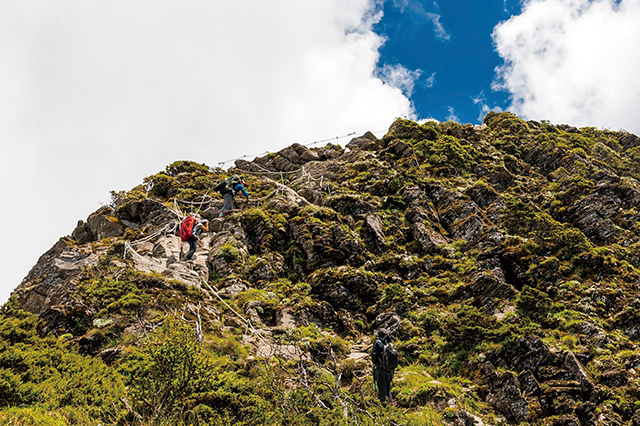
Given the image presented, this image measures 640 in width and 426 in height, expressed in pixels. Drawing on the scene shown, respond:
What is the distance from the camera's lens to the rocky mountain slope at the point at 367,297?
338 inches

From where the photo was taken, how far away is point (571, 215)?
20.7 m

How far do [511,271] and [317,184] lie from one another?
14.5m

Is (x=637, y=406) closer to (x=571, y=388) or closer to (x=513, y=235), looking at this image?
(x=571, y=388)

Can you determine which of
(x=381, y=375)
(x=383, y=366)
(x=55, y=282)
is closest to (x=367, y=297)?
(x=381, y=375)

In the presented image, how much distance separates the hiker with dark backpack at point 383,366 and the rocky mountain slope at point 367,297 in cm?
69

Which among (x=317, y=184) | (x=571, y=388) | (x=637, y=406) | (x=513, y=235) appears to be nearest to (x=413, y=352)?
(x=571, y=388)

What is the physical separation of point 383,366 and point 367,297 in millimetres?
6935

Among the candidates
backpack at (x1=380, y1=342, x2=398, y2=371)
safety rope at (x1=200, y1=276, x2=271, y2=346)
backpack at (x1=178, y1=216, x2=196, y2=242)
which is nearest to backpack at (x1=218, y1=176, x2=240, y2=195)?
backpack at (x1=178, y1=216, x2=196, y2=242)

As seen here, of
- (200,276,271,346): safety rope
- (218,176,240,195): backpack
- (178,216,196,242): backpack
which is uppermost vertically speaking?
(218,176,240,195): backpack

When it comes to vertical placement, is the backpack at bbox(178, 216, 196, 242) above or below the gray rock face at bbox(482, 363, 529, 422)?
above

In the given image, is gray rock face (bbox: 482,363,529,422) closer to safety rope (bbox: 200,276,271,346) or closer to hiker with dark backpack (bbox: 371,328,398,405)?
hiker with dark backpack (bbox: 371,328,398,405)

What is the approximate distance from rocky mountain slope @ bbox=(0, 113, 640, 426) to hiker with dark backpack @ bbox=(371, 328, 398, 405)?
2.27ft

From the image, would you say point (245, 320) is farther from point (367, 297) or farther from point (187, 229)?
point (187, 229)

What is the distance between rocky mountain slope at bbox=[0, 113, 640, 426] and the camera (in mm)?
8578
